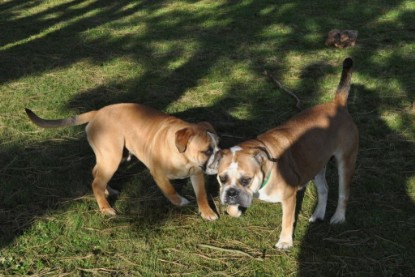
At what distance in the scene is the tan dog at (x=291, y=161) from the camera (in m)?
4.06

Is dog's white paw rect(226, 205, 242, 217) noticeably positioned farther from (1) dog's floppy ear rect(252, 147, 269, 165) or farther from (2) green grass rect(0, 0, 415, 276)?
(1) dog's floppy ear rect(252, 147, 269, 165)

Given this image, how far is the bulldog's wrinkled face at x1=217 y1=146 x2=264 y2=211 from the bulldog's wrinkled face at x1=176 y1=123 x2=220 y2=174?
530mm

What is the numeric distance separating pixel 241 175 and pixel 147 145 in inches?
57.7

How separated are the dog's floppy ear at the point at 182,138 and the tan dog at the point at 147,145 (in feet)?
0.11

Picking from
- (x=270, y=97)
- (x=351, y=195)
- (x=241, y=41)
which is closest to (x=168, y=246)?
(x=351, y=195)

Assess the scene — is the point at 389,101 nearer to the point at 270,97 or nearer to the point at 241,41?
the point at 270,97

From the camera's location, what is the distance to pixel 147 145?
512cm

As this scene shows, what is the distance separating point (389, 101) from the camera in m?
7.25

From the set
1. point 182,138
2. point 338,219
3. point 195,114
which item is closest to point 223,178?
point 182,138

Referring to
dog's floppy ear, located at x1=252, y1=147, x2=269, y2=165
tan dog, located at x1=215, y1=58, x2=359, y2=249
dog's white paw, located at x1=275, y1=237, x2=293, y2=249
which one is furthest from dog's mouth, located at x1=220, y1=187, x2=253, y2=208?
dog's white paw, located at x1=275, y1=237, x2=293, y2=249

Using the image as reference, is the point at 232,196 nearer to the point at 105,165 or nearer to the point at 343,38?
the point at 105,165

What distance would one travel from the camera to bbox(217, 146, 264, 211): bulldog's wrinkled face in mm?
4016

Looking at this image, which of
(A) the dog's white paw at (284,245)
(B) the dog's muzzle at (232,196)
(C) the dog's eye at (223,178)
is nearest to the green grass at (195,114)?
(A) the dog's white paw at (284,245)

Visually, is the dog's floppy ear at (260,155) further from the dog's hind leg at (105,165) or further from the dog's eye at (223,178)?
the dog's hind leg at (105,165)
